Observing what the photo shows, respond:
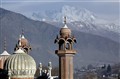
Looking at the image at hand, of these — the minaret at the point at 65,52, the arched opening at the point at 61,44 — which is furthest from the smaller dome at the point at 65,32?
the arched opening at the point at 61,44

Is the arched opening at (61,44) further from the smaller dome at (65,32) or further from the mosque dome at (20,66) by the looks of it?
the mosque dome at (20,66)

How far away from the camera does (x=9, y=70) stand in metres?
44.8

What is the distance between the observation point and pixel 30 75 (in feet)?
148

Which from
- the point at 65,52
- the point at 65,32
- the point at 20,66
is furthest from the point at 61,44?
the point at 20,66

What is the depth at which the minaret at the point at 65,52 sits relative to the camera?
4981cm

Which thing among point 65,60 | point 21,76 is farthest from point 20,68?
point 65,60

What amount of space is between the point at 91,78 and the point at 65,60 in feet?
440

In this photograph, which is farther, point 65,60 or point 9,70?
point 65,60

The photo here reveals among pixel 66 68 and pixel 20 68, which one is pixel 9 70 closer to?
pixel 20 68

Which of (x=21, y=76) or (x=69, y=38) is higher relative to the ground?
(x=69, y=38)

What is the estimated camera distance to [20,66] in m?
44.5

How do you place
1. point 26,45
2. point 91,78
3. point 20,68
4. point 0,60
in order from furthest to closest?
point 91,78 < point 26,45 < point 0,60 < point 20,68

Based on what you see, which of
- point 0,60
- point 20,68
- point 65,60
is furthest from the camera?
point 0,60

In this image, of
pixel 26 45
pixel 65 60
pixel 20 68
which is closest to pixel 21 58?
pixel 20 68
